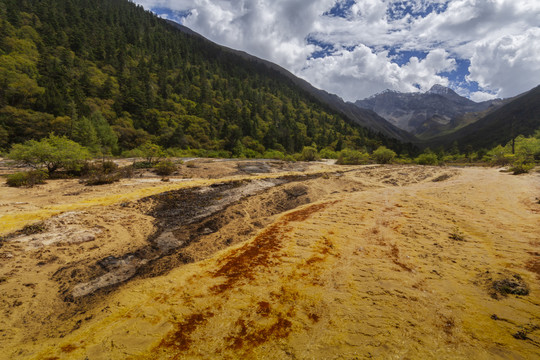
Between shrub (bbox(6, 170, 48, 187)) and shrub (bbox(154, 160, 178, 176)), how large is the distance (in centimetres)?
721

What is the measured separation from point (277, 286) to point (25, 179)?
669 inches

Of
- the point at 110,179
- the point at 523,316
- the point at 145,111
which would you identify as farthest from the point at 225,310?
the point at 145,111

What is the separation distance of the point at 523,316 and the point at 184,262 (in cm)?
824

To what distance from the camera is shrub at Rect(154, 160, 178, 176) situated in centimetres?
1861

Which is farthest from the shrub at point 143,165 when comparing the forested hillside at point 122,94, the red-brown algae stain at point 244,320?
the forested hillside at point 122,94

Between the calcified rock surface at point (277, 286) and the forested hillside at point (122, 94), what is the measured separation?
3262cm

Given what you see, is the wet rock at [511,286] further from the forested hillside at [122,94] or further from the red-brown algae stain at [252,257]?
the forested hillside at [122,94]

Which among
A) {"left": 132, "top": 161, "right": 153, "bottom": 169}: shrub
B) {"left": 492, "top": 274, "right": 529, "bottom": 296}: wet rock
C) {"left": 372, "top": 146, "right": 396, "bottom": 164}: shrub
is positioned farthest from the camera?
{"left": 372, "top": 146, "right": 396, "bottom": 164}: shrub

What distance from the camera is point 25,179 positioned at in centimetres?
1255

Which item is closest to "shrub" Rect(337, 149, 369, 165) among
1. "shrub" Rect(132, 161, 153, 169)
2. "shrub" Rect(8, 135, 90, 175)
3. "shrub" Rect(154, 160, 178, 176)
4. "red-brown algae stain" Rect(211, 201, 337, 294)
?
"shrub" Rect(154, 160, 178, 176)

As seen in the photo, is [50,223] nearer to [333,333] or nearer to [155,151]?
[333,333]

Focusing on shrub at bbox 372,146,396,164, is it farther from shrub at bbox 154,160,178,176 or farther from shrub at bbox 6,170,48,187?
shrub at bbox 6,170,48,187

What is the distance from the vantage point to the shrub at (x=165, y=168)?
1861 cm

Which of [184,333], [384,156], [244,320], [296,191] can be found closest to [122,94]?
[296,191]
